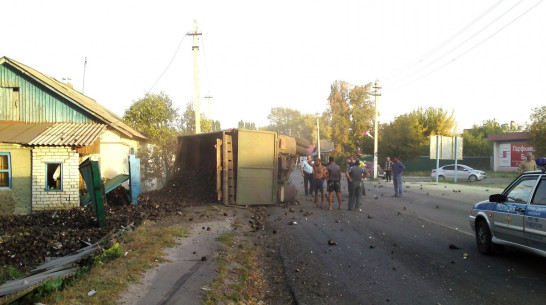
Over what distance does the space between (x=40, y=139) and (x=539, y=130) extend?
2770 centimetres

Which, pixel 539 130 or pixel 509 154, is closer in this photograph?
pixel 539 130

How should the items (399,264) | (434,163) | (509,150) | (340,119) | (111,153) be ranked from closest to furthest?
(399,264) → (111,153) → (509,150) → (434,163) → (340,119)

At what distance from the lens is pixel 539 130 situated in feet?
87.0

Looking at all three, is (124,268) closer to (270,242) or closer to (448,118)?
(270,242)

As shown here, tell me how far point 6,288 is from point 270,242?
4.99 metres

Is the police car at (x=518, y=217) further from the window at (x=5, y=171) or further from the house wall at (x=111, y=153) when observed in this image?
the house wall at (x=111, y=153)

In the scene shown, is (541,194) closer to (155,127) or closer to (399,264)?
(399,264)

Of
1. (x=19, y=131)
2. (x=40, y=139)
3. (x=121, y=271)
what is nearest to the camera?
(x=121, y=271)

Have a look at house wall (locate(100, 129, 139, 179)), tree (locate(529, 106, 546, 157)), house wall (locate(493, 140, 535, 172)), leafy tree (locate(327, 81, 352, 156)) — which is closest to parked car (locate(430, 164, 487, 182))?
tree (locate(529, 106, 546, 157))

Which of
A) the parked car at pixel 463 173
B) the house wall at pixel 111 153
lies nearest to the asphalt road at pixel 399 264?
the house wall at pixel 111 153

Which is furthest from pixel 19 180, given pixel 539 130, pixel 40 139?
pixel 539 130

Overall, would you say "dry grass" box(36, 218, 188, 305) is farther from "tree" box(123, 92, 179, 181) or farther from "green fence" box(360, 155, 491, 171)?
"green fence" box(360, 155, 491, 171)

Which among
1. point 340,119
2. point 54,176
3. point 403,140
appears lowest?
point 54,176

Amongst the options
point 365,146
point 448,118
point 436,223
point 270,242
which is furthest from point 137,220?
point 448,118
